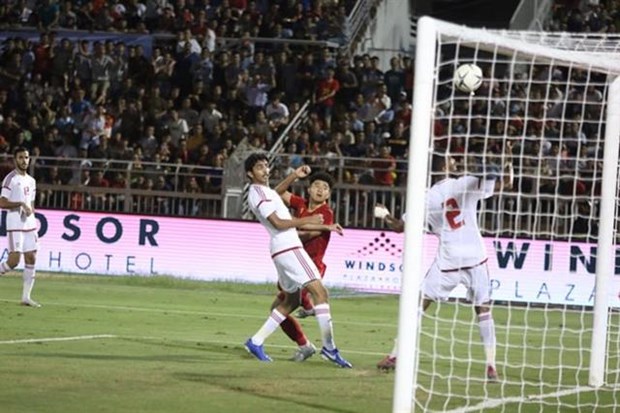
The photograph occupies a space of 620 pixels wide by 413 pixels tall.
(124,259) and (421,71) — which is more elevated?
(421,71)

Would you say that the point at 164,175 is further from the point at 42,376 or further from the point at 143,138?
the point at 42,376

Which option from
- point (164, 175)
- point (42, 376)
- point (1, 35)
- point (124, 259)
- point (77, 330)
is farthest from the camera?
point (1, 35)

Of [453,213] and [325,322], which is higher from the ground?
[453,213]

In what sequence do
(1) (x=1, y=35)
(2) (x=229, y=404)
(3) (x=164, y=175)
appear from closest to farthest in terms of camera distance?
1. (2) (x=229, y=404)
2. (3) (x=164, y=175)
3. (1) (x=1, y=35)

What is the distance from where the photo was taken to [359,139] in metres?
30.4

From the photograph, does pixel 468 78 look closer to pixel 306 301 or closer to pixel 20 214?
pixel 306 301

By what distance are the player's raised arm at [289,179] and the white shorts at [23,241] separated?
6.05 m

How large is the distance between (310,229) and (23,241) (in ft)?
26.0

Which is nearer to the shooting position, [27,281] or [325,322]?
[325,322]

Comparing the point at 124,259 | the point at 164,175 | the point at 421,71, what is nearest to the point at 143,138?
the point at 164,175

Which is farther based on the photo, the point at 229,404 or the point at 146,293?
the point at 146,293

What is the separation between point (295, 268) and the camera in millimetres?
14750

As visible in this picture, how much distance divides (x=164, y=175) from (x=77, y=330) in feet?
38.9

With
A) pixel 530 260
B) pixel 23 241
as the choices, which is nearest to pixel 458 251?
pixel 23 241
